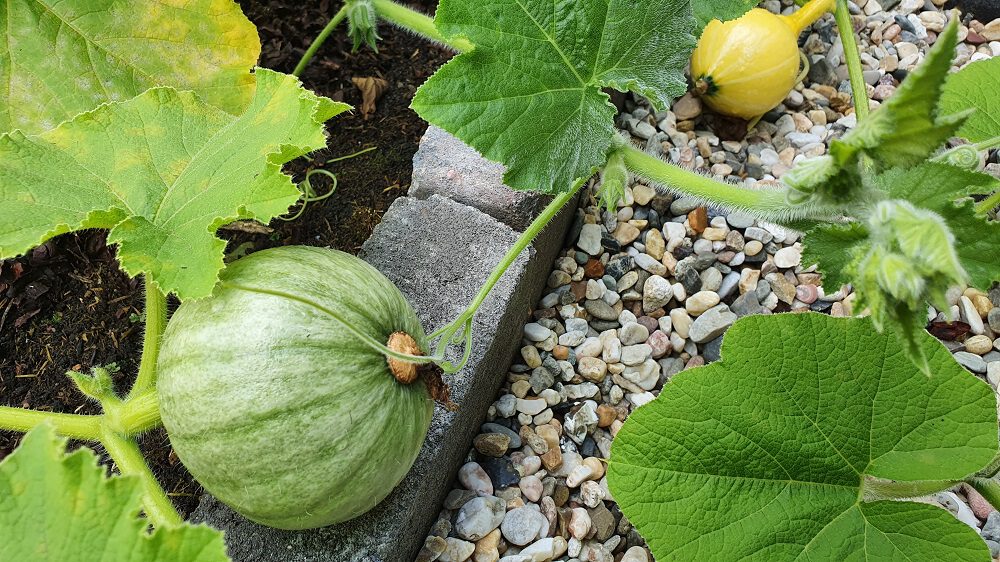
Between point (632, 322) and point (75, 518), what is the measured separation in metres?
1.47

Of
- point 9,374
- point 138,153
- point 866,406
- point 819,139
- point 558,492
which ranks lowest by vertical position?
point 558,492

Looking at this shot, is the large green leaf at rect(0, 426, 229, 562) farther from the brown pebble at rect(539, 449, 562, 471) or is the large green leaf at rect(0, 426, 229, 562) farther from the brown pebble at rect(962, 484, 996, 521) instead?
the brown pebble at rect(962, 484, 996, 521)

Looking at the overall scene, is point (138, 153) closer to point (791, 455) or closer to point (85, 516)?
point (85, 516)

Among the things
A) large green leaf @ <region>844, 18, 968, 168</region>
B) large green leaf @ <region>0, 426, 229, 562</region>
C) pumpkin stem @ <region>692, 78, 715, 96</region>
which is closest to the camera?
large green leaf @ <region>844, 18, 968, 168</region>

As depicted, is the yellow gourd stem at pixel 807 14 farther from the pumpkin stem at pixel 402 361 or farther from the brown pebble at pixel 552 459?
the pumpkin stem at pixel 402 361

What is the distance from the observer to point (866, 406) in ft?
4.91

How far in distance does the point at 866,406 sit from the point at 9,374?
1.90 meters

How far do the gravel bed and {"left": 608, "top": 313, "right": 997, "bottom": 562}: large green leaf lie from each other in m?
0.48

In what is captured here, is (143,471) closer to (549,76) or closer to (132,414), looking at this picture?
(132,414)

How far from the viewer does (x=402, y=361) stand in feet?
4.81

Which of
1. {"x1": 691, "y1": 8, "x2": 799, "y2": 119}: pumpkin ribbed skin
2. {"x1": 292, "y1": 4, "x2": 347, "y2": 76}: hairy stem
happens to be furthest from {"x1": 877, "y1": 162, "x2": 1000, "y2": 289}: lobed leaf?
{"x1": 292, "y1": 4, "x2": 347, "y2": 76}: hairy stem

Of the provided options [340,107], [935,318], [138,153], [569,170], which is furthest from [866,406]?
[138,153]

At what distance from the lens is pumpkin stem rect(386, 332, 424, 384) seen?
57.9 inches

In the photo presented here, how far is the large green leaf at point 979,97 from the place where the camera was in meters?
1.87
